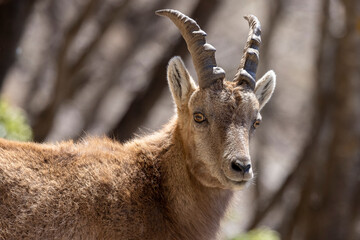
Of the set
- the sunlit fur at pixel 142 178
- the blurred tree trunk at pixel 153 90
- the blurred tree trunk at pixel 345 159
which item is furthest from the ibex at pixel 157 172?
the blurred tree trunk at pixel 345 159

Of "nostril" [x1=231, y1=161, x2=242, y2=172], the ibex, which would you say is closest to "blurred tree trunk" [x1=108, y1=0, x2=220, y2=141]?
the ibex

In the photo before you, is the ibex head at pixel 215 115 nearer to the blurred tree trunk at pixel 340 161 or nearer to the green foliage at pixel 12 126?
the green foliage at pixel 12 126

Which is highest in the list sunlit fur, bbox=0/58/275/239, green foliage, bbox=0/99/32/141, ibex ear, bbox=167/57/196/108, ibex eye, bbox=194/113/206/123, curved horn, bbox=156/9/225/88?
curved horn, bbox=156/9/225/88

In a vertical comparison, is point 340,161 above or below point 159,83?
above

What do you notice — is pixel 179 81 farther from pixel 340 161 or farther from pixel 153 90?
pixel 340 161

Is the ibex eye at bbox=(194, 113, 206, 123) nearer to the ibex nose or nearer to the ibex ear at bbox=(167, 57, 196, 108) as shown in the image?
the ibex ear at bbox=(167, 57, 196, 108)

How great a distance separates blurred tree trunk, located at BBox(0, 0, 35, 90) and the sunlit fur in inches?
170

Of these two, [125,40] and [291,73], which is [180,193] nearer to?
[125,40]

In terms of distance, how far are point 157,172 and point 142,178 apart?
276 millimetres

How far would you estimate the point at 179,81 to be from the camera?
29.5ft

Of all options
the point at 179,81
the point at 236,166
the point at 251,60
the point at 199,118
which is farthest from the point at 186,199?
the point at 251,60

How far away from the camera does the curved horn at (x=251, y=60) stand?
8607 mm

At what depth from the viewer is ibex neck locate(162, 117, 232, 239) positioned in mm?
8414

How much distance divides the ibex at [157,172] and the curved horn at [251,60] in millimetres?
14
